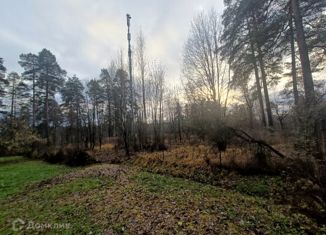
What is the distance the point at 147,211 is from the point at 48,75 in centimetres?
2919

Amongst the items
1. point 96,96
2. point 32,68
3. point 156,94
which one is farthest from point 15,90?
point 156,94

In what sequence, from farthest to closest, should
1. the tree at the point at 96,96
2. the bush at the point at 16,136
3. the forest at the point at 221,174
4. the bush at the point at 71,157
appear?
the tree at the point at 96,96 < the bush at the point at 16,136 < the bush at the point at 71,157 < the forest at the point at 221,174

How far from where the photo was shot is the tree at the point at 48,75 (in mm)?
28516

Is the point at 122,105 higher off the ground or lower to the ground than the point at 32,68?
lower

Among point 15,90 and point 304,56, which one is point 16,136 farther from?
point 304,56

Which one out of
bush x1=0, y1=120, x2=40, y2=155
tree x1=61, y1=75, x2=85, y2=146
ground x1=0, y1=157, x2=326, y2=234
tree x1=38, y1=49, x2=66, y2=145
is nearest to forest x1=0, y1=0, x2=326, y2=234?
ground x1=0, y1=157, x2=326, y2=234

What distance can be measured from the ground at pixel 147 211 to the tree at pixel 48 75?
2443 centimetres

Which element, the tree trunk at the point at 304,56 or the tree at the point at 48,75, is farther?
the tree at the point at 48,75

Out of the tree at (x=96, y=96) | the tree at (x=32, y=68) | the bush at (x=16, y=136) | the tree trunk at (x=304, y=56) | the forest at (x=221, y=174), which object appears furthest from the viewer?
the tree at (x=96, y=96)

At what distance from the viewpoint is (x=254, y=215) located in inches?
168

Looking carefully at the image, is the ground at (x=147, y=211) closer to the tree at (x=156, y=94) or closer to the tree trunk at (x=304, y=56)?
the tree trunk at (x=304, y=56)

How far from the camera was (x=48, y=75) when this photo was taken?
94.1 ft

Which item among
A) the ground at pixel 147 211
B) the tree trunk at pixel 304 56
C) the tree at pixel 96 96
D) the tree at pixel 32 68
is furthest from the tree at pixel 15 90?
the tree trunk at pixel 304 56

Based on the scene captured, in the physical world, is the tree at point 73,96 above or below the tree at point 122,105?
above
